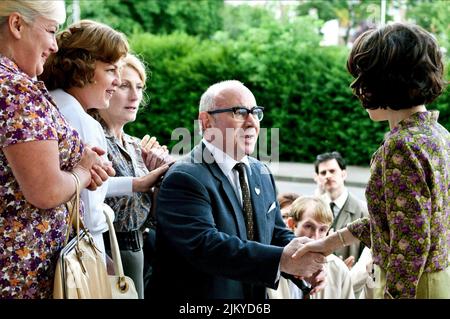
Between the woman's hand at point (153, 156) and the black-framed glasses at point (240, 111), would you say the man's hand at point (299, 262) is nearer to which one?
the black-framed glasses at point (240, 111)

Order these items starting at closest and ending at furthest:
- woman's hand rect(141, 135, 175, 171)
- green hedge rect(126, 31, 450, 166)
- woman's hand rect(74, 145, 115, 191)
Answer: woman's hand rect(74, 145, 115, 191), woman's hand rect(141, 135, 175, 171), green hedge rect(126, 31, 450, 166)

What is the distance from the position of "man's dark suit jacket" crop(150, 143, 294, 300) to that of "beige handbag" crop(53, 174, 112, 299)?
47cm

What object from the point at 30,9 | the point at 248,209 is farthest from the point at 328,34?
the point at 30,9

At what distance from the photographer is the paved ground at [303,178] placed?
1238cm

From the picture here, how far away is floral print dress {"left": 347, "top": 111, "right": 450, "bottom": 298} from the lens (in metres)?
2.28

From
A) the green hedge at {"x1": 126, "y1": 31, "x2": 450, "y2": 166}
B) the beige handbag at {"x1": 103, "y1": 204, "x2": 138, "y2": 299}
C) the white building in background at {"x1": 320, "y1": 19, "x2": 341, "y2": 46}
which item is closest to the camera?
the beige handbag at {"x1": 103, "y1": 204, "x2": 138, "y2": 299}

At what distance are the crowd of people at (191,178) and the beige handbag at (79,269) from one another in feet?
0.16

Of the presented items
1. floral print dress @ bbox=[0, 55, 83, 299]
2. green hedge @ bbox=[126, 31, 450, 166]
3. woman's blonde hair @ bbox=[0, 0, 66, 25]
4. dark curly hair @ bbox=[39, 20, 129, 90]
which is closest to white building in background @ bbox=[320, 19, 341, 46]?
green hedge @ bbox=[126, 31, 450, 166]

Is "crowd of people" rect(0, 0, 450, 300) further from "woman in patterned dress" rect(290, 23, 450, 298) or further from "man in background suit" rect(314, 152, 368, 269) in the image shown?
"man in background suit" rect(314, 152, 368, 269)

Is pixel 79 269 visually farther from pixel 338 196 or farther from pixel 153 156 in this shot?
pixel 338 196

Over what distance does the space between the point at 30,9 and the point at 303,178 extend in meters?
11.5

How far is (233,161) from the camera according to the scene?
3.03 metres

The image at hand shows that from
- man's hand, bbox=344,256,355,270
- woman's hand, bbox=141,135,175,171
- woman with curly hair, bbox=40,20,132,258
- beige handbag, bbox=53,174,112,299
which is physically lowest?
man's hand, bbox=344,256,355,270
